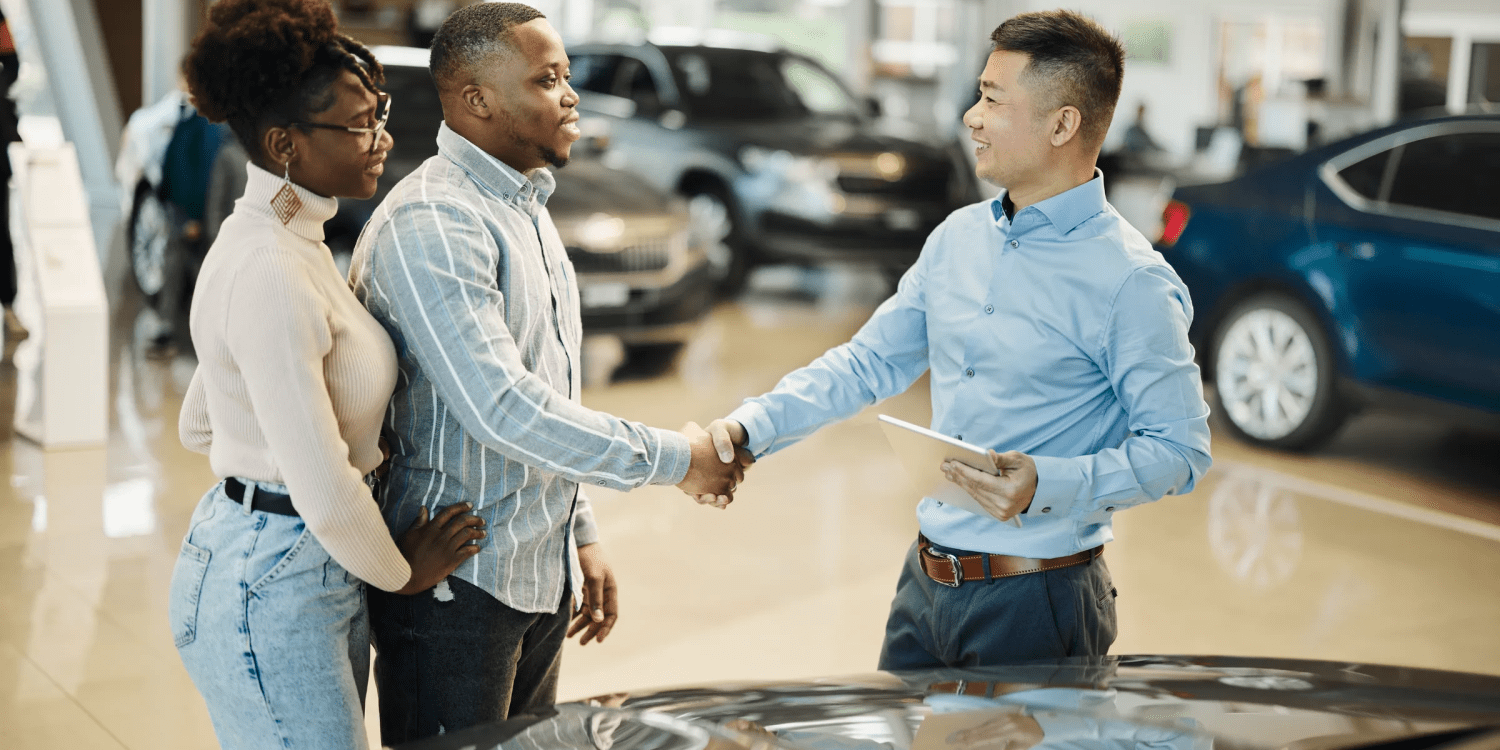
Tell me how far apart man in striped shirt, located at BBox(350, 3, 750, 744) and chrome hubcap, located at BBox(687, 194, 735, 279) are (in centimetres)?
730

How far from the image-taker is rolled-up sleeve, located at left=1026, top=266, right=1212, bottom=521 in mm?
1939

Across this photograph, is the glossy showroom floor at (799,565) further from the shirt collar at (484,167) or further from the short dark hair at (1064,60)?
the short dark hair at (1064,60)

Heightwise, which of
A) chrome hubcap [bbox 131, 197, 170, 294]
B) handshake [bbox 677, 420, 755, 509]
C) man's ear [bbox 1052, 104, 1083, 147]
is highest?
man's ear [bbox 1052, 104, 1083, 147]

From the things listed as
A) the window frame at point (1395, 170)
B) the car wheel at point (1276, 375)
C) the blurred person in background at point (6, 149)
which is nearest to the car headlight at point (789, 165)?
the car wheel at point (1276, 375)

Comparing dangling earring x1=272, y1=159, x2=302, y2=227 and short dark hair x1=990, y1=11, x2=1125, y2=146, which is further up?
short dark hair x1=990, y1=11, x2=1125, y2=146

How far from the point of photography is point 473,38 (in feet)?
6.49

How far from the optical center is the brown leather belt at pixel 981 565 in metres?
2.07

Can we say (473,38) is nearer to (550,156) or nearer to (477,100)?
(477,100)

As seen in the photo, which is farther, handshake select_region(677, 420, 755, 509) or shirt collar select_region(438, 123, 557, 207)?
handshake select_region(677, 420, 755, 509)

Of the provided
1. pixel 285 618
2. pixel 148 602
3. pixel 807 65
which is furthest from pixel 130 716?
pixel 807 65

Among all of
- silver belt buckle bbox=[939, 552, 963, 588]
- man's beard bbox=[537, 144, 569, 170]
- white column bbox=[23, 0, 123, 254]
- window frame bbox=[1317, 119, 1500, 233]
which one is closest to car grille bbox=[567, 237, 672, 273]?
window frame bbox=[1317, 119, 1500, 233]

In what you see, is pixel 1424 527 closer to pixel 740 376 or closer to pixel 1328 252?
pixel 1328 252

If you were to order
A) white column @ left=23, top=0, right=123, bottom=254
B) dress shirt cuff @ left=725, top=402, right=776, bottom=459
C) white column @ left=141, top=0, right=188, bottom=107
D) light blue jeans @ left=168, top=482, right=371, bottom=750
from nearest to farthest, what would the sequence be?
light blue jeans @ left=168, top=482, right=371, bottom=750, dress shirt cuff @ left=725, top=402, right=776, bottom=459, white column @ left=141, top=0, right=188, bottom=107, white column @ left=23, top=0, right=123, bottom=254

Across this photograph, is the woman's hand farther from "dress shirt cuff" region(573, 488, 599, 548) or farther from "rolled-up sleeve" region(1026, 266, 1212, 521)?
"rolled-up sleeve" region(1026, 266, 1212, 521)
